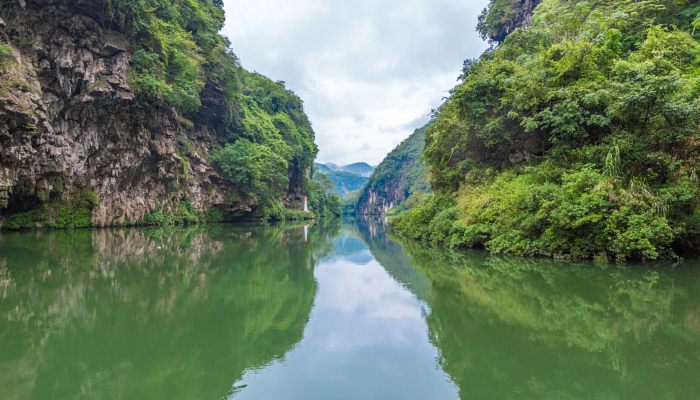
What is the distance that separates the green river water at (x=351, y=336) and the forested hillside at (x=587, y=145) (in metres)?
1.25

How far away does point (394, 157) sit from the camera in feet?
367

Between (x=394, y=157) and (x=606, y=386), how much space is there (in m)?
110

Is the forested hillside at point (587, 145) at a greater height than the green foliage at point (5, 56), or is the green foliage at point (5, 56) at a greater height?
the green foliage at point (5, 56)

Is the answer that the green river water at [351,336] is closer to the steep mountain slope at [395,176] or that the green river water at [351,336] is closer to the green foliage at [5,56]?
the green foliage at [5,56]

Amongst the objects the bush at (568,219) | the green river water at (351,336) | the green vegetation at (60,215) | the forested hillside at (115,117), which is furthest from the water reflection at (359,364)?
the green vegetation at (60,215)

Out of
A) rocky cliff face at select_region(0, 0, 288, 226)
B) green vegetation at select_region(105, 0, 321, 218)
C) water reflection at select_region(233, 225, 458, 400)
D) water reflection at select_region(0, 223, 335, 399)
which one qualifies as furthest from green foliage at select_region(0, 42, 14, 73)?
water reflection at select_region(233, 225, 458, 400)

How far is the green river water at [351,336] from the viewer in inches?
151

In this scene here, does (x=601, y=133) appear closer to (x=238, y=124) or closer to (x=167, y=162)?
(x=167, y=162)

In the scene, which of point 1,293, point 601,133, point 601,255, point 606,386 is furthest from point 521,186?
point 1,293

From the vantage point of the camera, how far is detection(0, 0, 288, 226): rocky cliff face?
61.7 feet

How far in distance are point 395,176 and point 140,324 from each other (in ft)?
340

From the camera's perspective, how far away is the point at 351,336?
552cm

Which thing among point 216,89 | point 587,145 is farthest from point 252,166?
point 587,145

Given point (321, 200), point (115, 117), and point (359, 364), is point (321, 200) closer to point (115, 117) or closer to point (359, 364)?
point (115, 117)
